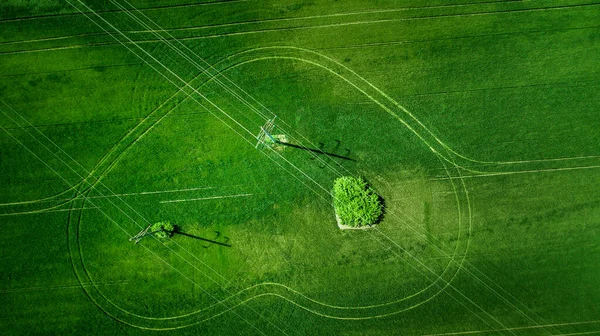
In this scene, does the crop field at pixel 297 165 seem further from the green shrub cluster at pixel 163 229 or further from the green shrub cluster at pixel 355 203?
the green shrub cluster at pixel 355 203

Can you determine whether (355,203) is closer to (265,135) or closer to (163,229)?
(265,135)

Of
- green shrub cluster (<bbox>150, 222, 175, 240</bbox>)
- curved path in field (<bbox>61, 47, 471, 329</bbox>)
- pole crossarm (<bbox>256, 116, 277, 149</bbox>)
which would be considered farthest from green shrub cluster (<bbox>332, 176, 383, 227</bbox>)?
green shrub cluster (<bbox>150, 222, 175, 240</bbox>)

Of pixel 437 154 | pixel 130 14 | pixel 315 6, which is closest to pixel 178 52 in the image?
pixel 130 14

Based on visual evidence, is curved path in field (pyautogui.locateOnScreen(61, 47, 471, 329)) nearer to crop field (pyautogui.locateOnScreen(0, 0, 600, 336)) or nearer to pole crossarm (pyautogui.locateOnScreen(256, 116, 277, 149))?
crop field (pyautogui.locateOnScreen(0, 0, 600, 336))

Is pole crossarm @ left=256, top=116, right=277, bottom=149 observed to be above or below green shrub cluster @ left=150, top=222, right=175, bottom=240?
above

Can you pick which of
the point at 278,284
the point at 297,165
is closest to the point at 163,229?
the point at 278,284

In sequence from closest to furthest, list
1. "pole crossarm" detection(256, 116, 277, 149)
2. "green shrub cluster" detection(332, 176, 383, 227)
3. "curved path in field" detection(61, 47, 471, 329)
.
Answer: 1. "pole crossarm" detection(256, 116, 277, 149)
2. "green shrub cluster" detection(332, 176, 383, 227)
3. "curved path in field" detection(61, 47, 471, 329)
